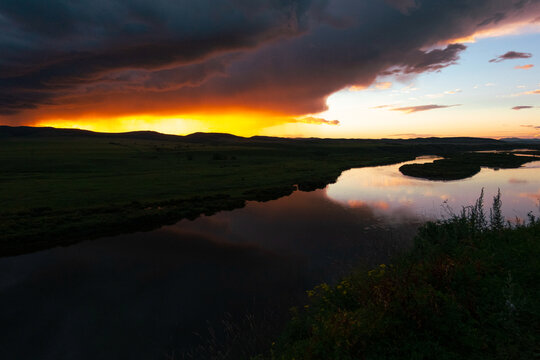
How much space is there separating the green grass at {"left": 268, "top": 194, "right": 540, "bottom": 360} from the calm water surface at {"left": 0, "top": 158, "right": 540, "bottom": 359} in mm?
5220

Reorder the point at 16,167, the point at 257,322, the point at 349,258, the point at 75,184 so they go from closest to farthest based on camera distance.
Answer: the point at 257,322, the point at 349,258, the point at 75,184, the point at 16,167

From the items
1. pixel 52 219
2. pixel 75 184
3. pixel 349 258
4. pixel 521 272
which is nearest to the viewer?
pixel 521 272

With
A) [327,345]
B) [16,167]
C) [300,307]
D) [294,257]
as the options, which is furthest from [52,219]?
[16,167]

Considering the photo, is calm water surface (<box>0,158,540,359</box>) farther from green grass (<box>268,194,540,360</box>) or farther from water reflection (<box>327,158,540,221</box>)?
→ green grass (<box>268,194,540,360</box>)

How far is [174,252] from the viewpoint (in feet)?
76.7

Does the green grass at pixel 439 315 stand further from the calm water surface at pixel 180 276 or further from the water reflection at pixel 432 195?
the water reflection at pixel 432 195

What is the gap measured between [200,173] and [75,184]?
2421cm

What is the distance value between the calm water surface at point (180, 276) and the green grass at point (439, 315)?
205 inches

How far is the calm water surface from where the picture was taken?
13.6 m

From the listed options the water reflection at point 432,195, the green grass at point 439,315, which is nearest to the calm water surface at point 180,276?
the water reflection at point 432,195

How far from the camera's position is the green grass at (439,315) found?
7117 millimetres

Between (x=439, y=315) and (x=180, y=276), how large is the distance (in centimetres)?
1631

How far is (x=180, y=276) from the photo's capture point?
19.3 meters

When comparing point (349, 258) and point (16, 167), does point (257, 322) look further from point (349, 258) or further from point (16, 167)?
point (16, 167)
